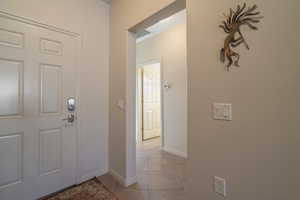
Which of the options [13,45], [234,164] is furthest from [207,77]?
[13,45]

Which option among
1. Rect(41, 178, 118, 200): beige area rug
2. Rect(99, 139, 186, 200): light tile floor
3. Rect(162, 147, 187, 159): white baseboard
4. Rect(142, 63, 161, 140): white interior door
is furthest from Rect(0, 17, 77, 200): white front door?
Rect(142, 63, 161, 140): white interior door

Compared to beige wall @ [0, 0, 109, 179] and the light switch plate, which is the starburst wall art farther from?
beige wall @ [0, 0, 109, 179]

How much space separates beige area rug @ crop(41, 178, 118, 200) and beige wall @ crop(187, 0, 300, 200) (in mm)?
1166

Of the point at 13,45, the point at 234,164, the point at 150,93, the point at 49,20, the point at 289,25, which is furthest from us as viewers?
the point at 150,93

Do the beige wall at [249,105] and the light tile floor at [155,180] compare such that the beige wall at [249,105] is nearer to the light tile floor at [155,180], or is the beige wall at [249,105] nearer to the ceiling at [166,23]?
the light tile floor at [155,180]

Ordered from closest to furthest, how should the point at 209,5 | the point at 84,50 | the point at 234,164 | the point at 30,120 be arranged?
the point at 234,164 < the point at 209,5 < the point at 30,120 < the point at 84,50

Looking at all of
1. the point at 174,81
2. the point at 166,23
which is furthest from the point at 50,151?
the point at 166,23

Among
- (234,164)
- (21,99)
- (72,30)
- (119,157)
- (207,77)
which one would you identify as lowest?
(119,157)

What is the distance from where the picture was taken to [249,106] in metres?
0.99

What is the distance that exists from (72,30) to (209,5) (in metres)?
1.82

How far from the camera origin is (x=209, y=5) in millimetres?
1184

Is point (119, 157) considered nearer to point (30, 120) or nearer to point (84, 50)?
point (30, 120)

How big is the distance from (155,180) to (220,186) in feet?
4.21

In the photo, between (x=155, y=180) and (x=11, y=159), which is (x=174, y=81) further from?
(x=11, y=159)
